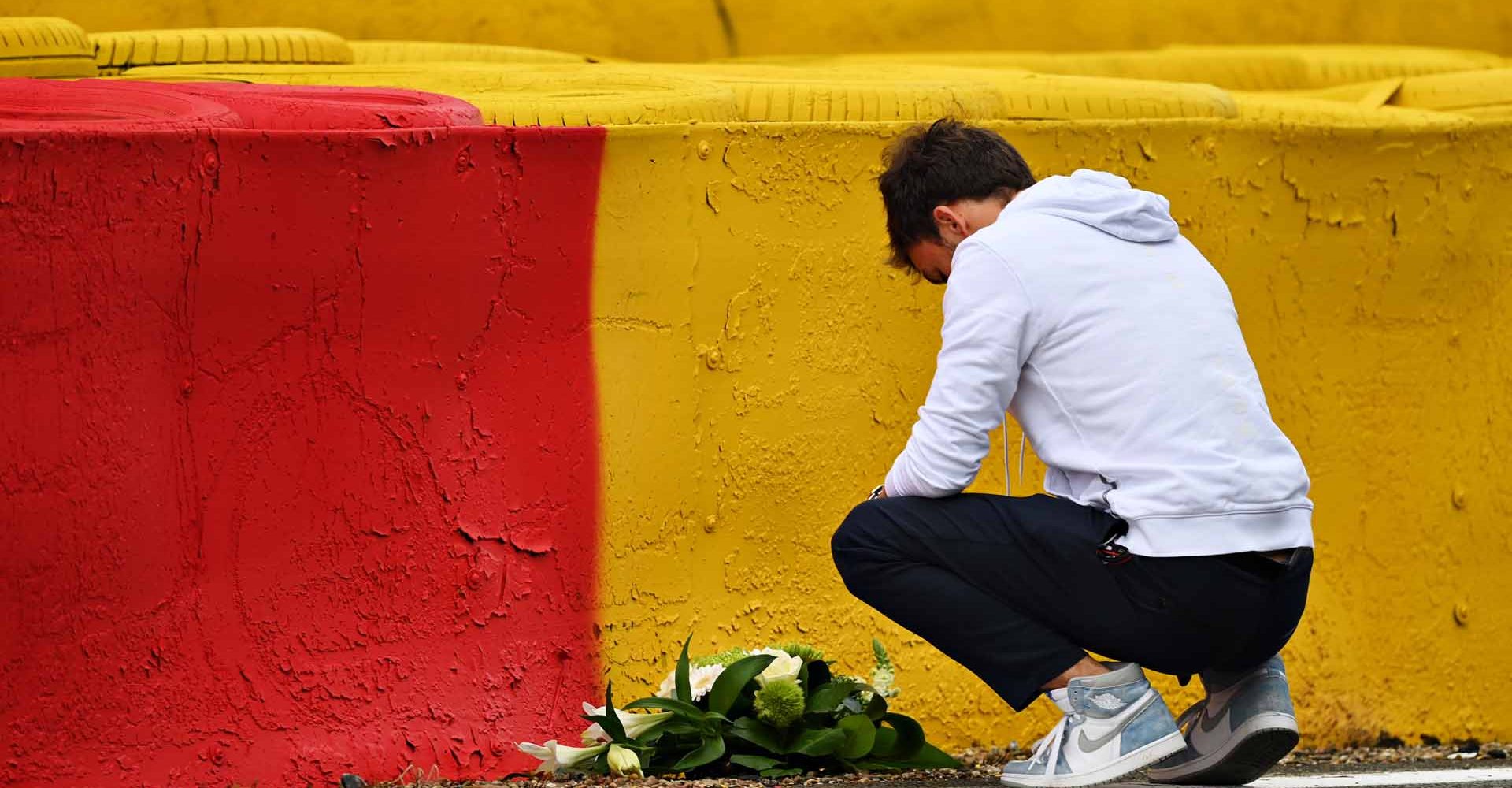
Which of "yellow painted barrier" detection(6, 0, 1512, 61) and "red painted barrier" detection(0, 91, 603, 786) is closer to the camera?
"red painted barrier" detection(0, 91, 603, 786)

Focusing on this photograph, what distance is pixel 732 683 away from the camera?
324cm

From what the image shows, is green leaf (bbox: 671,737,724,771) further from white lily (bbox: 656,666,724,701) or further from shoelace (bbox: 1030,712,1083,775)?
shoelace (bbox: 1030,712,1083,775)

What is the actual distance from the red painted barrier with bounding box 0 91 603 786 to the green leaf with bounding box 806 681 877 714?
1.55 ft

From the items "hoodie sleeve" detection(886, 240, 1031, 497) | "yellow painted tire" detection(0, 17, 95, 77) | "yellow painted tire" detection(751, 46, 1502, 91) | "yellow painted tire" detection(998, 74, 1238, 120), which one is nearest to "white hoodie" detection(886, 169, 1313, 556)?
"hoodie sleeve" detection(886, 240, 1031, 497)

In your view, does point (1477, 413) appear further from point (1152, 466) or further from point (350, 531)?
point (350, 531)

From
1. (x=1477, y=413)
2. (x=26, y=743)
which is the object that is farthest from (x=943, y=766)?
(x=1477, y=413)

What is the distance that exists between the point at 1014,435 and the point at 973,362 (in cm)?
149

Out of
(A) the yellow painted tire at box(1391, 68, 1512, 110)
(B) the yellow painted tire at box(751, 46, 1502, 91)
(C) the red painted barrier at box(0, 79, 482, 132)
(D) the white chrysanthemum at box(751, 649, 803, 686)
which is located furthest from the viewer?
(B) the yellow painted tire at box(751, 46, 1502, 91)

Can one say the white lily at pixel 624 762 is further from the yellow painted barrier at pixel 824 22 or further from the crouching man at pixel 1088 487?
the yellow painted barrier at pixel 824 22

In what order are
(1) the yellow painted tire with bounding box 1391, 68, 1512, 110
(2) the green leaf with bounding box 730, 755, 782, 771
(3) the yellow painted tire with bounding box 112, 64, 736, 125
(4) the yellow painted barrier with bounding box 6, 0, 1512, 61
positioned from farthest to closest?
(4) the yellow painted barrier with bounding box 6, 0, 1512, 61
(1) the yellow painted tire with bounding box 1391, 68, 1512, 110
(3) the yellow painted tire with bounding box 112, 64, 736, 125
(2) the green leaf with bounding box 730, 755, 782, 771

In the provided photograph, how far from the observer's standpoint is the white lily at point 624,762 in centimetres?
316

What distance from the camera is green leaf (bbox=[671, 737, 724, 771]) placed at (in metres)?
3.14

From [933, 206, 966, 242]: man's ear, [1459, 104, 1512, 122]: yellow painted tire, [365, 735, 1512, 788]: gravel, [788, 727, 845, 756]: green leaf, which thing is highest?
[1459, 104, 1512, 122]: yellow painted tire

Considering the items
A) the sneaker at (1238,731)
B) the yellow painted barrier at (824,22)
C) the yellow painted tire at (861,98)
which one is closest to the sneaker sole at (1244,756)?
the sneaker at (1238,731)
